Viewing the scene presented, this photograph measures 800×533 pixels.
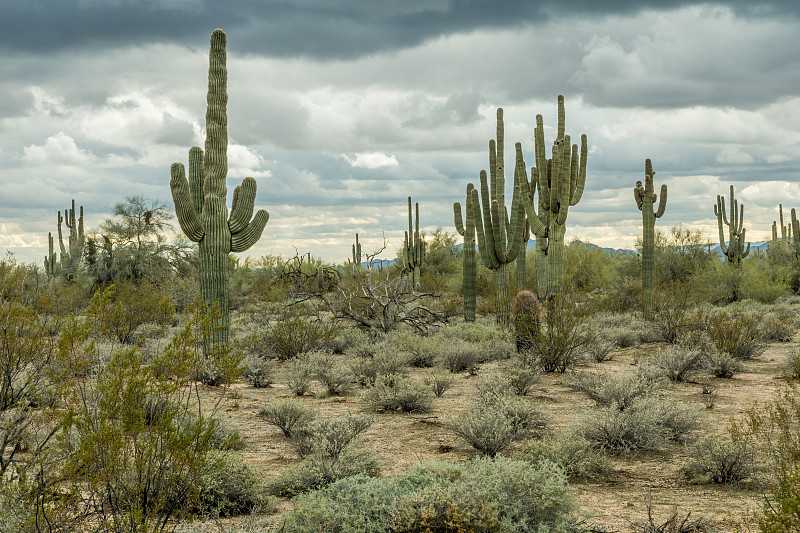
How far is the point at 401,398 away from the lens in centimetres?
1006

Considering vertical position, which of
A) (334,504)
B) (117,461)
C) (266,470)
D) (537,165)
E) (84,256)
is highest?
(537,165)

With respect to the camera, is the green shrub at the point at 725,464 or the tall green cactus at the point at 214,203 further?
the tall green cactus at the point at 214,203

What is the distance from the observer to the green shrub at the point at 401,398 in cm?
1008

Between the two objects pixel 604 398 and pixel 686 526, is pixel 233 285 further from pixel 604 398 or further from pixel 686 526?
pixel 686 526

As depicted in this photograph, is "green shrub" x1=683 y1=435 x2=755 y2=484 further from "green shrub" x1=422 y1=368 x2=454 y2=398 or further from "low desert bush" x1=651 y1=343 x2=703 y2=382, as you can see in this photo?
"low desert bush" x1=651 y1=343 x2=703 y2=382

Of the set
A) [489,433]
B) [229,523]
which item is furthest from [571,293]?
[229,523]

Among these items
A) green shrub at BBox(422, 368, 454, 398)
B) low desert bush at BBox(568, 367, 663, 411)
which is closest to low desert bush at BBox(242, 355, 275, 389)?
green shrub at BBox(422, 368, 454, 398)

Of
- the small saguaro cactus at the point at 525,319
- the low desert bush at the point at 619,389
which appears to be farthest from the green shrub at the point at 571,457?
the small saguaro cactus at the point at 525,319

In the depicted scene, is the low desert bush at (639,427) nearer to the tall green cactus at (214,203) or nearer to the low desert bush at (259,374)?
the low desert bush at (259,374)

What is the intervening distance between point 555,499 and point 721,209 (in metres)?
36.1

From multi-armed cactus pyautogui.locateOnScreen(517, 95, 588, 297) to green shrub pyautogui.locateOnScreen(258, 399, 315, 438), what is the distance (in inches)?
446

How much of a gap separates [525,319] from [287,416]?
6.54 meters

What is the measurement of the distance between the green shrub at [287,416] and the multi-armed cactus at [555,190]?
37.2 ft

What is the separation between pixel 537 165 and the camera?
20.3m
